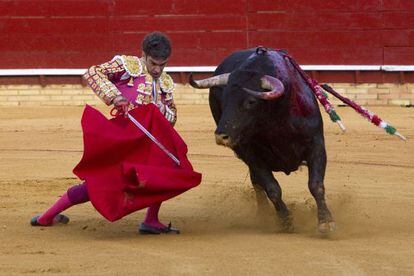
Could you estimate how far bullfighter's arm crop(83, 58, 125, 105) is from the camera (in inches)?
177

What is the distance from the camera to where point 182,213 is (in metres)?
5.52

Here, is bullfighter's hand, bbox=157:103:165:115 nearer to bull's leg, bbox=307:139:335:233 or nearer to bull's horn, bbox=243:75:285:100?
bull's horn, bbox=243:75:285:100

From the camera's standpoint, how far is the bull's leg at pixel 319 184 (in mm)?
4586

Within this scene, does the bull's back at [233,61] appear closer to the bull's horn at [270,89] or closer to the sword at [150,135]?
the bull's horn at [270,89]

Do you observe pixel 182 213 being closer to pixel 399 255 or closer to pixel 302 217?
pixel 302 217

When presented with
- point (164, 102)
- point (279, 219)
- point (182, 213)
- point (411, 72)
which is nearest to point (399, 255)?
point (279, 219)

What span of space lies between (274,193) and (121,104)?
33.3 inches

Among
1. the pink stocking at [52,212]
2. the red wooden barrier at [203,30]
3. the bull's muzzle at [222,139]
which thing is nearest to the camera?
the bull's muzzle at [222,139]

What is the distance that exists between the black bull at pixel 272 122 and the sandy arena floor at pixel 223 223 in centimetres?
24

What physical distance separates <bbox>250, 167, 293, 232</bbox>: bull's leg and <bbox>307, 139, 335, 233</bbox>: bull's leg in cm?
16

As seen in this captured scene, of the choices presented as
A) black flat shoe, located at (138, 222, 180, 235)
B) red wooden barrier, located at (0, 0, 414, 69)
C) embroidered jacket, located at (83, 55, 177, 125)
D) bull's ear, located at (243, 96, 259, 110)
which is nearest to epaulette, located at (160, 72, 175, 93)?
embroidered jacket, located at (83, 55, 177, 125)

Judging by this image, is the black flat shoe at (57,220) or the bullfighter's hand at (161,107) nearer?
the bullfighter's hand at (161,107)

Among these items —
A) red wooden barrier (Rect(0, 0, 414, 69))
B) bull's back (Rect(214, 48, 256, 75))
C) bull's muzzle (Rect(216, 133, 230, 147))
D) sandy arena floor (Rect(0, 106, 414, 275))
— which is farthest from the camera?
red wooden barrier (Rect(0, 0, 414, 69))

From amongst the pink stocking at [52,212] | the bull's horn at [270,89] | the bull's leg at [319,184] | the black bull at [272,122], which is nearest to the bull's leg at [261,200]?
the black bull at [272,122]
